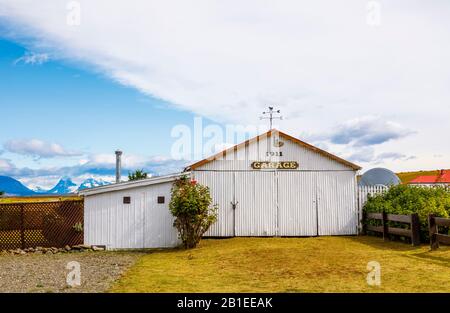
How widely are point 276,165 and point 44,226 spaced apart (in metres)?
8.72

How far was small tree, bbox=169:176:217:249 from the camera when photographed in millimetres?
14781

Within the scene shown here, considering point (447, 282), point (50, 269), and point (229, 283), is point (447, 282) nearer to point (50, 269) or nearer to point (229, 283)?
point (229, 283)

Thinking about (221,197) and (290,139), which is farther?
(290,139)

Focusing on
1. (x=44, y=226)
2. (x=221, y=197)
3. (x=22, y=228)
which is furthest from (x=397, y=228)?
(x=22, y=228)

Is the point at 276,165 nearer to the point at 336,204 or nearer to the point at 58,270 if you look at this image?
the point at 336,204

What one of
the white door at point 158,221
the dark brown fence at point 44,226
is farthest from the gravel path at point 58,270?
the white door at point 158,221

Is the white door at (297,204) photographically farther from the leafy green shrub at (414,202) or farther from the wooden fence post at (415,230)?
the wooden fence post at (415,230)

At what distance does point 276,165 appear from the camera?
1742 centimetres

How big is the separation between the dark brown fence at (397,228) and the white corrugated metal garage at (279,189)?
1002 millimetres

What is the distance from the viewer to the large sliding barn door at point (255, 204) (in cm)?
1709

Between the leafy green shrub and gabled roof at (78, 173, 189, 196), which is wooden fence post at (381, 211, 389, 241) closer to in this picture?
the leafy green shrub

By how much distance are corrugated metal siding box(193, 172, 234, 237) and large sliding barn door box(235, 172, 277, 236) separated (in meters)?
0.23
